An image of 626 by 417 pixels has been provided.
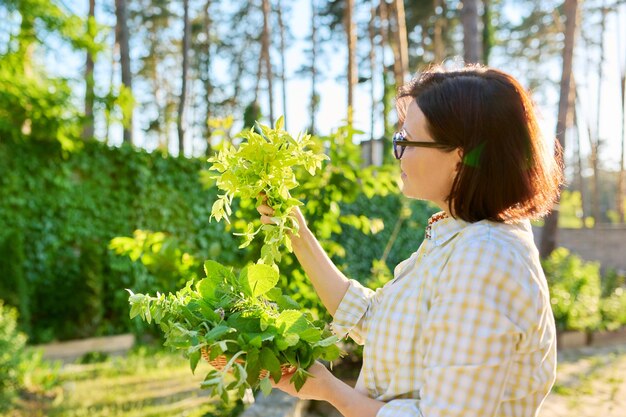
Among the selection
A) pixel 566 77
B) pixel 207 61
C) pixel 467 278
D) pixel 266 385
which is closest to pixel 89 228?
pixel 266 385

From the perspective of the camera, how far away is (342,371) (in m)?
5.45

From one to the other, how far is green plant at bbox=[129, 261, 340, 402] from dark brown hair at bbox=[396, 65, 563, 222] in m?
0.45

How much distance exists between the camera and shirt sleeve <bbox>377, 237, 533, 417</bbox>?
104 cm

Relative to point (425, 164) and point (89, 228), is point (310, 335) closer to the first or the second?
point (425, 164)

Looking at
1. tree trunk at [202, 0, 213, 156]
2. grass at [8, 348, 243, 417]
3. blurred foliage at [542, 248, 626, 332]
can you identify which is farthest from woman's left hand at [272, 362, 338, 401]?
tree trunk at [202, 0, 213, 156]

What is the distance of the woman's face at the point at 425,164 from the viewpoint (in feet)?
4.08

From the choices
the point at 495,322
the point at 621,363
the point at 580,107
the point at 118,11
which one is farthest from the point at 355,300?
the point at 580,107

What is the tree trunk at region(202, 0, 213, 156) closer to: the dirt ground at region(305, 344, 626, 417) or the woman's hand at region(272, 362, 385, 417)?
the dirt ground at region(305, 344, 626, 417)

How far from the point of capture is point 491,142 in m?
1.17

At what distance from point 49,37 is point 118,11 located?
5.76m

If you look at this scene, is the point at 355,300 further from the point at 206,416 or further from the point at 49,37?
the point at 49,37

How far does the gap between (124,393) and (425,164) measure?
14.9ft

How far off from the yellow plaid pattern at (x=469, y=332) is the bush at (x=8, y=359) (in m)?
3.97

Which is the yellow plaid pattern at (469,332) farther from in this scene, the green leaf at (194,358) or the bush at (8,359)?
the bush at (8,359)
